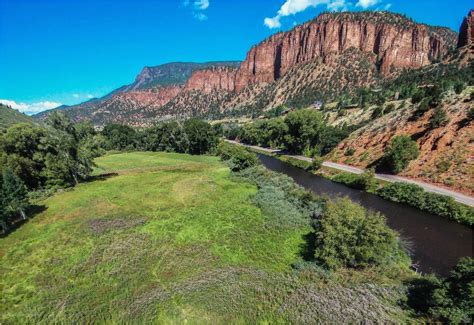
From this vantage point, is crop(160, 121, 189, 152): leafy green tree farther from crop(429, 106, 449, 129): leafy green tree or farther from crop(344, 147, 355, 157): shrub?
crop(429, 106, 449, 129): leafy green tree

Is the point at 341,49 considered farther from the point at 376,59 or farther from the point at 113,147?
the point at 113,147

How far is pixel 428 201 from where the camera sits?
2817 centimetres

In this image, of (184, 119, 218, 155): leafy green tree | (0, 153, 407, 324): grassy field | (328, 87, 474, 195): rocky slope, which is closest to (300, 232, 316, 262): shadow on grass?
(0, 153, 407, 324): grassy field

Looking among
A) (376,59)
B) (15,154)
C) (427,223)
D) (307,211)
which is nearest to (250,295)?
(307,211)

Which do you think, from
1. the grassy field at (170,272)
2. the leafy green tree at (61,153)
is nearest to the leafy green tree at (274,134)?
the grassy field at (170,272)

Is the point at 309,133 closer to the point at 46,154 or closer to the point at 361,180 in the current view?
the point at 361,180

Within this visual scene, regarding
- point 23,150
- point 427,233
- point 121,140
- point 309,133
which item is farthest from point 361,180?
→ point 121,140

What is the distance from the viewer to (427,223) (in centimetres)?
2555

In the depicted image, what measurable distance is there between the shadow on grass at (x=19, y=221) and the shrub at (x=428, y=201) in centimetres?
4639

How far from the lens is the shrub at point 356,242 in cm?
1630

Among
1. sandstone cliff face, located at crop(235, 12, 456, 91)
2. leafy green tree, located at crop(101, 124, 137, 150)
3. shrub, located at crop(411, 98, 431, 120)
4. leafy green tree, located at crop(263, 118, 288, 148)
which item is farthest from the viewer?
sandstone cliff face, located at crop(235, 12, 456, 91)

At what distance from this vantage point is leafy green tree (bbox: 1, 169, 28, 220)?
24.9m

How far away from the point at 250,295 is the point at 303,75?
19871cm

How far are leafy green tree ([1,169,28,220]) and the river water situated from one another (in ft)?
131
